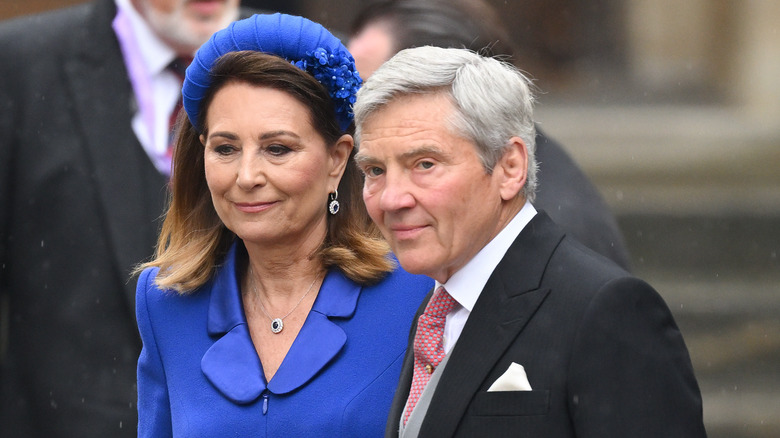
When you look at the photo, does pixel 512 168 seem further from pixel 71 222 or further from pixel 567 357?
pixel 71 222

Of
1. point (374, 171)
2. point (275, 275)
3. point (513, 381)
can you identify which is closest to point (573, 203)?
point (275, 275)

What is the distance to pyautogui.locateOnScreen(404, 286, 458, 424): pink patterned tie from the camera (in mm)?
2684

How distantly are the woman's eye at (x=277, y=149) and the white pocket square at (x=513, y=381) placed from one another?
868mm

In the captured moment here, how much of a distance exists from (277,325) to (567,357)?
100 centimetres

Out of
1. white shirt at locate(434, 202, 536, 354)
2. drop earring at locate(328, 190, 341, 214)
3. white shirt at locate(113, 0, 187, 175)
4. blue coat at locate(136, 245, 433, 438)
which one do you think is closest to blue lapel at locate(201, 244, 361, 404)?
blue coat at locate(136, 245, 433, 438)

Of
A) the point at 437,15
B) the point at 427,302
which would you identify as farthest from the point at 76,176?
the point at 427,302

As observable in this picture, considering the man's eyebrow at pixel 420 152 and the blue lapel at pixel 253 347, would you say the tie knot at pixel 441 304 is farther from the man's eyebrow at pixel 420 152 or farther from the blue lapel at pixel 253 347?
the blue lapel at pixel 253 347

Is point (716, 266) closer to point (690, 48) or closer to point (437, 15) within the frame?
point (690, 48)

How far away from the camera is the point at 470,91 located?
2.55m

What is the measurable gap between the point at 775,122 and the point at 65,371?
20.2ft

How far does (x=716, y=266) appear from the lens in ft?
28.1

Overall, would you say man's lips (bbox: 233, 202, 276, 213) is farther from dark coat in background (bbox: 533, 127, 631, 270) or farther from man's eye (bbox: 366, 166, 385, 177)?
dark coat in background (bbox: 533, 127, 631, 270)

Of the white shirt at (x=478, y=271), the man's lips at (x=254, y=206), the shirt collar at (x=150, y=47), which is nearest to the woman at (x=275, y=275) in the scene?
the man's lips at (x=254, y=206)

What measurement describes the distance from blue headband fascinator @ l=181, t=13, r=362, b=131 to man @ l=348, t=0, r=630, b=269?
0.51m
